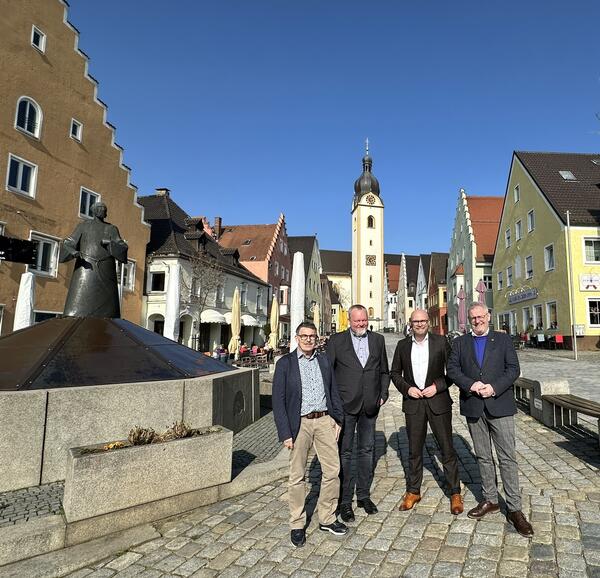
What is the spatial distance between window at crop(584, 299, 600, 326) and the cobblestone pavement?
23888 mm

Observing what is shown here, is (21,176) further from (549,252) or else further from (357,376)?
(549,252)

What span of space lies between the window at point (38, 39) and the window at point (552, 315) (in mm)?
29633

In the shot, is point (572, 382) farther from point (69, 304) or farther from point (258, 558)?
point (69, 304)

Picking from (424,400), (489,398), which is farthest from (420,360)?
(489,398)

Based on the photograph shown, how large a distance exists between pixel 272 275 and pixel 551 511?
38.1 meters

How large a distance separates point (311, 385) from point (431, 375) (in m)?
1.27

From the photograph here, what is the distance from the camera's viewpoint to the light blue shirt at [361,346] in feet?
14.3

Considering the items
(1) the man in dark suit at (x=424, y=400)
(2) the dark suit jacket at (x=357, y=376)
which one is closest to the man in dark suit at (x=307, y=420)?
(2) the dark suit jacket at (x=357, y=376)

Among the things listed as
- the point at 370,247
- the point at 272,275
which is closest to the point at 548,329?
the point at 272,275

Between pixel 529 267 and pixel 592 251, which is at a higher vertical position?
pixel 592 251

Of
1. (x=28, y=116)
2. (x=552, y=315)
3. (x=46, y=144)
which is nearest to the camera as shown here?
(x=28, y=116)

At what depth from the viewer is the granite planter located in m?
3.61

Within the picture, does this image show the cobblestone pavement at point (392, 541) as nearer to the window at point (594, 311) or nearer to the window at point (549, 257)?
the window at point (594, 311)

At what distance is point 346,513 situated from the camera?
13.3 ft
